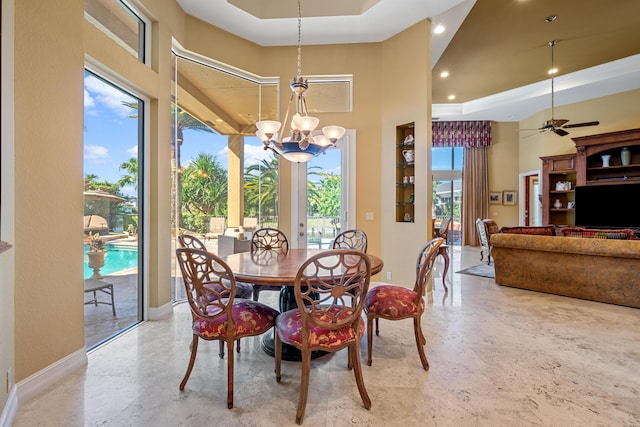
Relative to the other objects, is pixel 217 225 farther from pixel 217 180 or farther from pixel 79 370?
pixel 79 370

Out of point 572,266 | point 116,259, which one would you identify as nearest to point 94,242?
point 116,259

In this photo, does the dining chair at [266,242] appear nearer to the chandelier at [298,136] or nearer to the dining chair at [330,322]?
the chandelier at [298,136]

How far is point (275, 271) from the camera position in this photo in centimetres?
209

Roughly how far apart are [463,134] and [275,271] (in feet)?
28.8

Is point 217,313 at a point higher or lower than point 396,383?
higher

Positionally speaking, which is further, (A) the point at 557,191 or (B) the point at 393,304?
(A) the point at 557,191

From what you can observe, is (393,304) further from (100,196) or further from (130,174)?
(130,174)

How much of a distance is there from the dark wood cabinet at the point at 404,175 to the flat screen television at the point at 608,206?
5063 mm

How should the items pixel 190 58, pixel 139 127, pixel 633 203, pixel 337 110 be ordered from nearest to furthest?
pixel 139 127 → pixel 190 58 → pixel 337 110 → pixel 633 203

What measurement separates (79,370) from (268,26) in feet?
14.0

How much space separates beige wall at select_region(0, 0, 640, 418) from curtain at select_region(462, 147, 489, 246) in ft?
19.4

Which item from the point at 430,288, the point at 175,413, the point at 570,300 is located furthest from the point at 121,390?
the point at 570,300

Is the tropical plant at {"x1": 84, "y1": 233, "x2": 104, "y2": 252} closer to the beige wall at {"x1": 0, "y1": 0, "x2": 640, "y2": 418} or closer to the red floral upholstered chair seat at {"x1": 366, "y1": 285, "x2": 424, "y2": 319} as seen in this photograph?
the beige wall at {"x1": 0, "y1": 0, "x2": 640, "y2": 418}

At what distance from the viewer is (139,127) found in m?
3.10
